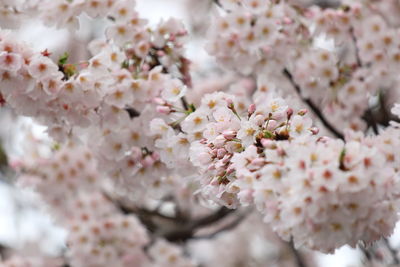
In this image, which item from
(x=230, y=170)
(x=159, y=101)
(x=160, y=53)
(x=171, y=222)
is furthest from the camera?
(x=171, y=222)

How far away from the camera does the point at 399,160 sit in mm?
2676

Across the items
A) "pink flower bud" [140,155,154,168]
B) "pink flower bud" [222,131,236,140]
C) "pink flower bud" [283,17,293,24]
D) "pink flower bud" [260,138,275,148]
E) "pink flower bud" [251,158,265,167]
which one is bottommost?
"pink flower bud" [140,155,154,168]

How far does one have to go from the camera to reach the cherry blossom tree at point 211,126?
230 cm

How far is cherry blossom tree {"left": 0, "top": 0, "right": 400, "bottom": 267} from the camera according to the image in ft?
7.56

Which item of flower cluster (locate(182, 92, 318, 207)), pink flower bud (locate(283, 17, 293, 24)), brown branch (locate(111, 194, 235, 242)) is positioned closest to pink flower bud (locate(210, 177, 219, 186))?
flower cluster (locate(182, 92, 318, 207))

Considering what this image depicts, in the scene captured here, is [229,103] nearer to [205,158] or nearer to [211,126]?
[211,126]

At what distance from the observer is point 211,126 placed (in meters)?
2.78

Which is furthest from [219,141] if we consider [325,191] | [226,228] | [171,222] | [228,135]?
[171,222]

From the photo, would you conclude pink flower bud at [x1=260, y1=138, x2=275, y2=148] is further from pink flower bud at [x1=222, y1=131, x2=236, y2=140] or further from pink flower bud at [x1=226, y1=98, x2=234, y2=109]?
pink flower bud at [x1=226, y1=98, x2=234, y2=109]

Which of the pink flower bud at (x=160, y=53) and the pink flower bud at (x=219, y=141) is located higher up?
the pink flower bud at (x=219, y=141)

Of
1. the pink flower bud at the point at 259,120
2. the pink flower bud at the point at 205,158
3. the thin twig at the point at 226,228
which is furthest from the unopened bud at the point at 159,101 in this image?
the thin twig at the point at 226,228

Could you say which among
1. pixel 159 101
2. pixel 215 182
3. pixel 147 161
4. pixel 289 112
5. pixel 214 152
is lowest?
pixel 147 161

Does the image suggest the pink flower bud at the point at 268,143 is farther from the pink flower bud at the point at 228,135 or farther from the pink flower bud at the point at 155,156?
the pink flower bud at the point at 155,156

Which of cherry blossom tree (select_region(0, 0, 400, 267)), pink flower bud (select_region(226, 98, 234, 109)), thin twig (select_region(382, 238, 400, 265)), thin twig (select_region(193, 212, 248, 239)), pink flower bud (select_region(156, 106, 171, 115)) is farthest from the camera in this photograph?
thin twig (select_region(193, 212, 248, 239))
